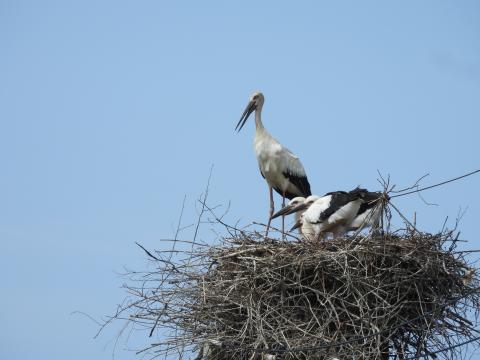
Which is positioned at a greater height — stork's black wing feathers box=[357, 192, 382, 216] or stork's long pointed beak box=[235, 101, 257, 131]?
stork's long pointed beak box=[235, 101, 257, 131]

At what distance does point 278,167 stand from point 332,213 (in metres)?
2.45

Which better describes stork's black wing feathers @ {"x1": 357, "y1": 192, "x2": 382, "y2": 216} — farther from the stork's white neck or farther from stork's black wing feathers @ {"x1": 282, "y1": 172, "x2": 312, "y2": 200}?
the stork's white neck

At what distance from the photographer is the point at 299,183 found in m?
12.9

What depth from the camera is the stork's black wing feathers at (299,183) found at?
12.8m

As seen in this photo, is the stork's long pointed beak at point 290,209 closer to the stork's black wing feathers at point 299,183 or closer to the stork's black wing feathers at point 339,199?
the stork's black wing feathers at point 339,199

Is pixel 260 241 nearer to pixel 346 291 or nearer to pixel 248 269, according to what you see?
pixel 248 269

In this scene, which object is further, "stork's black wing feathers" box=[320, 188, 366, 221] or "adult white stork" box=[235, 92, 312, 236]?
"adult white stork" box=[235, 92, 312, 236]

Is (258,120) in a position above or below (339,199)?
above

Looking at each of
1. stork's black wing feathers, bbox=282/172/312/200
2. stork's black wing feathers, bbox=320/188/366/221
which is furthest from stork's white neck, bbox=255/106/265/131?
stork's black wing feathers, bbox=320/188/366/221

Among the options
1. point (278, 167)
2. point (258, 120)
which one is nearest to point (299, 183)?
point (278, 167)

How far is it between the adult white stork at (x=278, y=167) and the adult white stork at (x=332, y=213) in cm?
192

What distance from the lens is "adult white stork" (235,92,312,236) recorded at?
12734mm

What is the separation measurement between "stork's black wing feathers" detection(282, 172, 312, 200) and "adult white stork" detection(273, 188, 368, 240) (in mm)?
1944

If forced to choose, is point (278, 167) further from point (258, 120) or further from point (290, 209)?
point (290, 209)
